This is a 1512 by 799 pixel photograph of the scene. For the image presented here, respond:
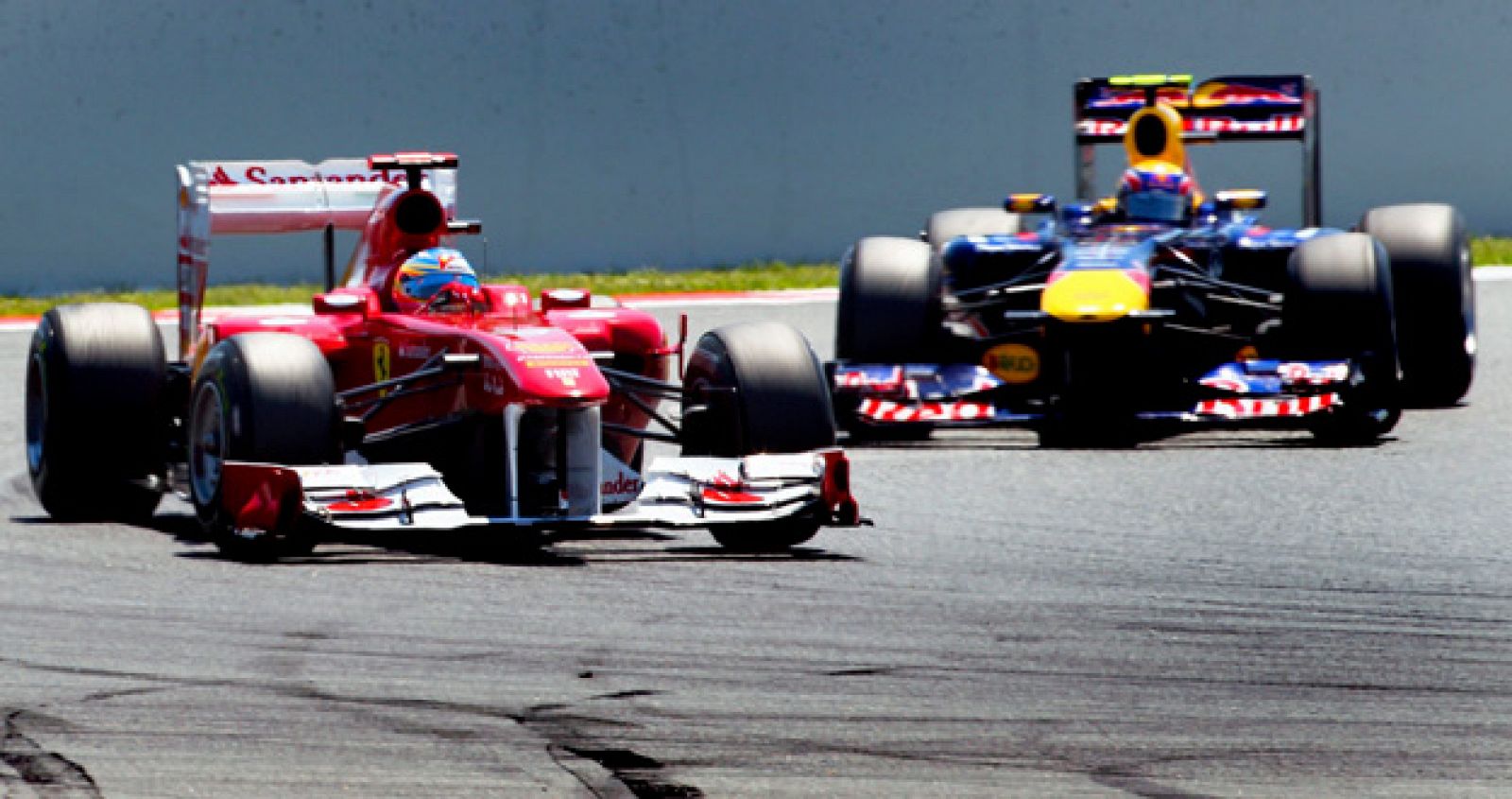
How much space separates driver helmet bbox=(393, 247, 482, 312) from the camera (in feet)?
35.4

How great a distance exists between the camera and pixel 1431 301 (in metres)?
15.5

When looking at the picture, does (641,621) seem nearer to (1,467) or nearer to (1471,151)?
(1,467)

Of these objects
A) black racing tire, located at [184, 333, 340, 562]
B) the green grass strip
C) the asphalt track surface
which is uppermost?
black racing tire, located at [184, 333, 340, 562]

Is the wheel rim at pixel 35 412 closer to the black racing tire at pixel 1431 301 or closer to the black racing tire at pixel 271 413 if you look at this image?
the black racing tire at pixel 271 413

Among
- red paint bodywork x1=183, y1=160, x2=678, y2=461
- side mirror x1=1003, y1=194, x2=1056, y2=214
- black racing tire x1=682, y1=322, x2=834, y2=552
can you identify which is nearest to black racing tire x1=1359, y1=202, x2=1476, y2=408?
side mirror x1=1003, y1=194, x2=1056, y2=214

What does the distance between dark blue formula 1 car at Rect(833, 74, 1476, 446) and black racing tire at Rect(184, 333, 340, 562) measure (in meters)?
4.98

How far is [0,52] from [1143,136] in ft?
41.2

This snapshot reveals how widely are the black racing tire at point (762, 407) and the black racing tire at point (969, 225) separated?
7.54m

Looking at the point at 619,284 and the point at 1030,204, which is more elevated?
the point at 1030,204

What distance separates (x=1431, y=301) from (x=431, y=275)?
6928mm

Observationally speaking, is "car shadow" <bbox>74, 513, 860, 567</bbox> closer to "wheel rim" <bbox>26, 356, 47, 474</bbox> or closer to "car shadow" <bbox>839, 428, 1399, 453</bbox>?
"wheel rim" <bbox>26, 356, 47, 474</bbox>

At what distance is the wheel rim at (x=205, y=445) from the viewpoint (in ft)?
32.4

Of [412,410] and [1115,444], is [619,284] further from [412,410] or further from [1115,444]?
[412,410]

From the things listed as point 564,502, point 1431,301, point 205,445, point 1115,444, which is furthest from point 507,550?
point 1431,301
